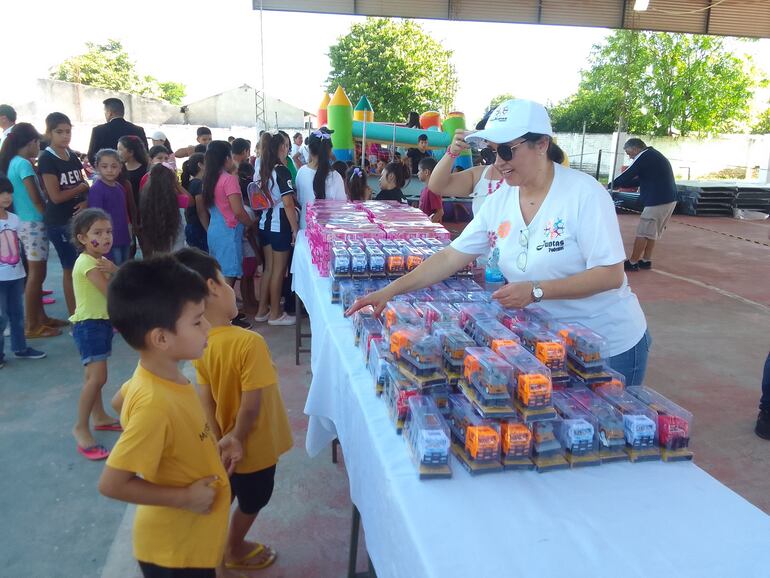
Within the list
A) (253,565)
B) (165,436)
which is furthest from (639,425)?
(253,565)

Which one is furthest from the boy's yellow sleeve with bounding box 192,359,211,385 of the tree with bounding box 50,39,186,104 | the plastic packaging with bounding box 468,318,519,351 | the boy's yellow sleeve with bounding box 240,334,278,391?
the tree with bounding box 50,39,186,104

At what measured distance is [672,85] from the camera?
1077 inches

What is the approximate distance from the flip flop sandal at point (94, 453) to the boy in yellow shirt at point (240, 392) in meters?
1.38

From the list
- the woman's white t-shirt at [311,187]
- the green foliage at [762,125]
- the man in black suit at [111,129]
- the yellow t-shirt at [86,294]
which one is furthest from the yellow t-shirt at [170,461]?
the green foliage at [762,125]

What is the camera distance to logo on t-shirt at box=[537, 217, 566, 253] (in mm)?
1944

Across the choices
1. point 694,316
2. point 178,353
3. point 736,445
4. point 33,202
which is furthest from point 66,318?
point 694,316

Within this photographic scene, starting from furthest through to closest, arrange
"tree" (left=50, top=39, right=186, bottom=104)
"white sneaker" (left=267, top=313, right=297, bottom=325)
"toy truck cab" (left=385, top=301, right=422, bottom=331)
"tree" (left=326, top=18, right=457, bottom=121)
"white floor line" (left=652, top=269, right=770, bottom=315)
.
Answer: "tree" (left=50, top=39, right=186, bottom=104)
"tree" (left=326, top=18, right=457, bottom=121)
"white floor line" (left=652, top=269, right=770, bottom=315)
"white sneaker" (left=267, top=313, right=297, bottom=325)
"toy truck cab" (left=385, top=301, right=422, bottom=331)

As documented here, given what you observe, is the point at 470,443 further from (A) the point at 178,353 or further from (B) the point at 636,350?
Result: (B) the point at 636,350

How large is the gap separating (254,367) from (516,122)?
4.14 ft

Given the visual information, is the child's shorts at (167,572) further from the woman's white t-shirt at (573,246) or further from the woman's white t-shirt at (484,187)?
the woman's white t-shirt at (484,187)

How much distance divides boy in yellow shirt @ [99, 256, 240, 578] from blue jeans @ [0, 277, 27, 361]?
3.50 meters

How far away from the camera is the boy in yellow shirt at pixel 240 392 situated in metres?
1.96

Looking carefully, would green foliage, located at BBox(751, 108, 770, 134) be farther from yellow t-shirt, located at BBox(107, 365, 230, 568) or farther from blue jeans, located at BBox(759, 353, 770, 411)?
yellow t-shirt, located at BBox(107, 365, 230, 568)

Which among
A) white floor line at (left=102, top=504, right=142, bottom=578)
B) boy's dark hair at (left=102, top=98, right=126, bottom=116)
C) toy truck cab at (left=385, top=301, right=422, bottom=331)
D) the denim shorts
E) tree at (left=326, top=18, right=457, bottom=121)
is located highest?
tree at (left=326, top=18, right=457, bottom=121)
